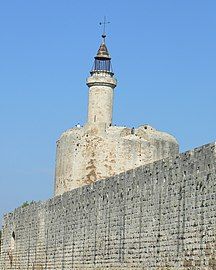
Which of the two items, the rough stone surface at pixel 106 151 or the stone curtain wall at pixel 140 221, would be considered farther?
the rough stone surface at pixel 106 151

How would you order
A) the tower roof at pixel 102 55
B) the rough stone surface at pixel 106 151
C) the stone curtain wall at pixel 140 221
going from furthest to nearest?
the tower roof at pixel 102 55, the rough stone surface at pixel 106 151, the stone curtain wall at pixel 140 221

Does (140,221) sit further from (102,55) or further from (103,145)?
(102,55)

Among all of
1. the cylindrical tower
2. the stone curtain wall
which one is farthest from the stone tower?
the stone curtain wall

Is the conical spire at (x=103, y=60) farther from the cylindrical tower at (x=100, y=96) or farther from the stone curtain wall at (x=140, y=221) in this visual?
the stone curtain wall at (x=140, y=221)

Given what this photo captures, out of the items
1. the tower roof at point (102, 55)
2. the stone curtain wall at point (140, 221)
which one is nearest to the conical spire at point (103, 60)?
the tower roof at point (102, 55)

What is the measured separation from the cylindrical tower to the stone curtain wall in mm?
9244

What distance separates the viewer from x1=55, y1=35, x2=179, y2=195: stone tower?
126 ft

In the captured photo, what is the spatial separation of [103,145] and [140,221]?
18.9 meters

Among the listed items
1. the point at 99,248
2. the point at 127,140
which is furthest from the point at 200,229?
the point at 127,140

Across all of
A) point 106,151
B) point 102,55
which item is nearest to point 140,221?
point 106,151

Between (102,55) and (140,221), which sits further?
(102,55)

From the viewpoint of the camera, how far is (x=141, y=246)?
19734 mm

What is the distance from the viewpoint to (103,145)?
3884 cm

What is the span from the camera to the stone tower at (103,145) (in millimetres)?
38344
